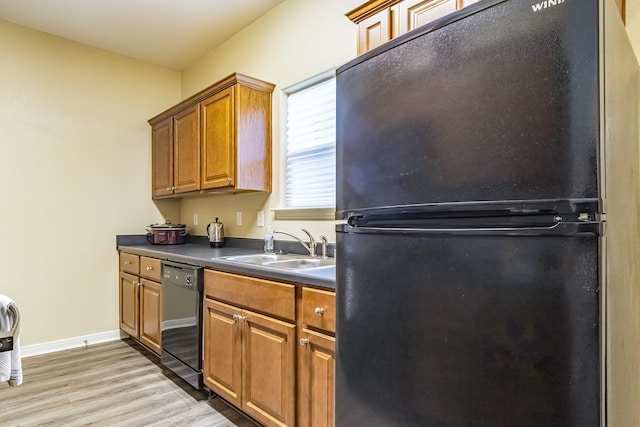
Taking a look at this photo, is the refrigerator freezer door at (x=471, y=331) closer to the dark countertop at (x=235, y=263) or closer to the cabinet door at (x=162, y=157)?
the dark countertop at (x=235, y=263)

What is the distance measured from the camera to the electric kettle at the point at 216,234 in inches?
126

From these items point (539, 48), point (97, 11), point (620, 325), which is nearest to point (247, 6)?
point (97, 11)

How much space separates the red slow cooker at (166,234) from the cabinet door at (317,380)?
2.38 metres

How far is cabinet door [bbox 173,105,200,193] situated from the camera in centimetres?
305

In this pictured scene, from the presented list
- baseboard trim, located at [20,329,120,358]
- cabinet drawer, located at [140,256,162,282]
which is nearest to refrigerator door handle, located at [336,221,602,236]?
cabinet drawer, located at [140,256,162,282]

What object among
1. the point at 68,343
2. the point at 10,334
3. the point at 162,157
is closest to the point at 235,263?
the point at 10,334

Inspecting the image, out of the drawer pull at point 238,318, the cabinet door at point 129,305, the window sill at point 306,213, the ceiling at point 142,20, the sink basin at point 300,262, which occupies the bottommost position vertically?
the cabinet door at point 129,305

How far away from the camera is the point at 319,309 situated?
1.52 metres

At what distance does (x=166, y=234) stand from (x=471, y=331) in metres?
3.26

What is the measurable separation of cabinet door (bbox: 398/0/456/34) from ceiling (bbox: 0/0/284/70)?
63.7 inches

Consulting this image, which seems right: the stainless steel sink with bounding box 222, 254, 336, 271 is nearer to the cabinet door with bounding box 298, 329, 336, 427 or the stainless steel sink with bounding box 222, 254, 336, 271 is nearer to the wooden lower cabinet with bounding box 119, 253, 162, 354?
the cabinet door with bounding box 298, 329, 336, 427

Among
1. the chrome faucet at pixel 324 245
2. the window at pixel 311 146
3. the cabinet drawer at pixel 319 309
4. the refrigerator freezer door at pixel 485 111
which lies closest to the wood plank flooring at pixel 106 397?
the cabinet drawer at pixel 319 309

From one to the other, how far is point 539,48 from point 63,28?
3708 mm

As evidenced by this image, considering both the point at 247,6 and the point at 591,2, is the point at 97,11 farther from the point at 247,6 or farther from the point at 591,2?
the point at 591,2
